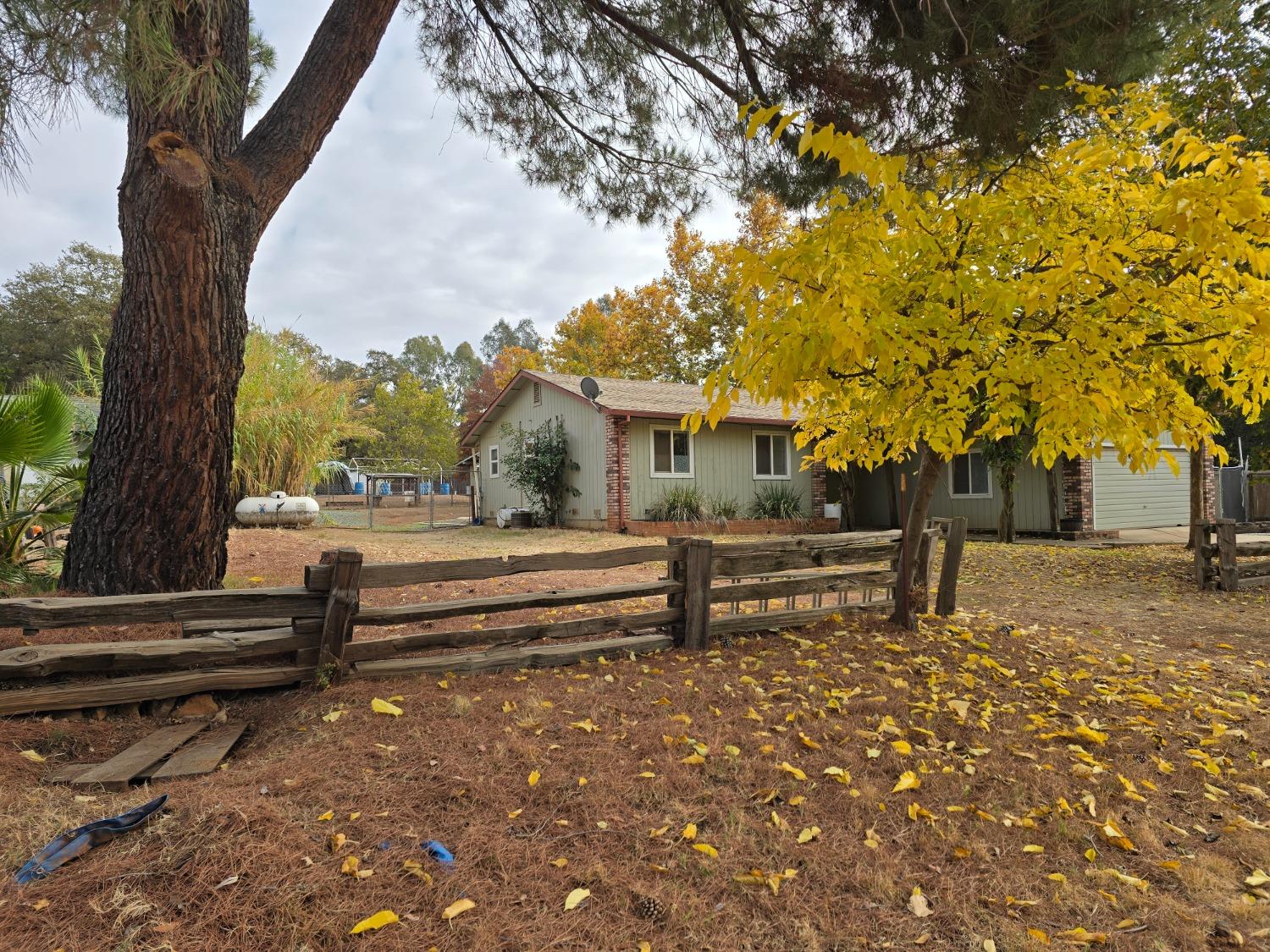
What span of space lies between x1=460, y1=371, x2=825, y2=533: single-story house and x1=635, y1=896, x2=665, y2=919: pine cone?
44.0ft

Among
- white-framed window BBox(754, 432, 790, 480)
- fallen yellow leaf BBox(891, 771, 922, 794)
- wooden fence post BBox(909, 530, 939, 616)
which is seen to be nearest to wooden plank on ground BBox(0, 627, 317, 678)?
fallen yellow leaf BBox(891, 771, 922, 794)

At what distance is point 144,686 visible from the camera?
11.1ft

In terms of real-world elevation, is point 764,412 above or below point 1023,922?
above

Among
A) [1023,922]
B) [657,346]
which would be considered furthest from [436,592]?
[657,346]

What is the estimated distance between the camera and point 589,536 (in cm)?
1476

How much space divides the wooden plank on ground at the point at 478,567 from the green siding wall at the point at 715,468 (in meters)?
11.2

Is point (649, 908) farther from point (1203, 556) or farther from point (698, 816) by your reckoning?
point (1203, 556)

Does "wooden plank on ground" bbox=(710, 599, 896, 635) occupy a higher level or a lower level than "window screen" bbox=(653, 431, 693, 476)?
lower

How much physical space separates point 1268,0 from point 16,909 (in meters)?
10.9

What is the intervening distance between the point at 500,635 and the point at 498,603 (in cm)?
22

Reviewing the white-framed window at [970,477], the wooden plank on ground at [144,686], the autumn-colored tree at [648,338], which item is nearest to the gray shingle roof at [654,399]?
the white-framed window at [970,477]

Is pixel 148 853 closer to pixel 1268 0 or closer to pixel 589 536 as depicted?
pixel 1268 0

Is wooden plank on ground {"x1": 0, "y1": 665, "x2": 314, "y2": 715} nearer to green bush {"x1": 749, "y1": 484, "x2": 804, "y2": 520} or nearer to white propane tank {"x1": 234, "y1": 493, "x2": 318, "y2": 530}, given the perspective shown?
white propane tank {"x1": 234, "y1": 493, "x2": 318, "y2": 530}

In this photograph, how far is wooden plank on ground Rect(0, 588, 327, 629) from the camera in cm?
313
